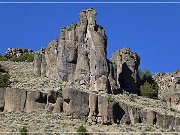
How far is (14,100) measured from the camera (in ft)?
284

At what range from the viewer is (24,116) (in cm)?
8412

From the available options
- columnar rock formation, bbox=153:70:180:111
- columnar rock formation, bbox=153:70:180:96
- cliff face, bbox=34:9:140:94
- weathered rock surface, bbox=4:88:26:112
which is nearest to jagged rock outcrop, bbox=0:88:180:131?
weathered rock surface, bbox=4:88:26:112

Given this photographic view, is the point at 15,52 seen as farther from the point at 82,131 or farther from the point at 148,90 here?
the point at 82,131

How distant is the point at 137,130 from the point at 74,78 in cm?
2745

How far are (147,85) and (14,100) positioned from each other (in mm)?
44627

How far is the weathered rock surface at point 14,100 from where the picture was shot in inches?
3396

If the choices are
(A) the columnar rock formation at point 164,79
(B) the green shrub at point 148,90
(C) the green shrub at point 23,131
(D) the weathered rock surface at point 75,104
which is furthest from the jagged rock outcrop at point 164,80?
(C) the green shrub at point 23,131

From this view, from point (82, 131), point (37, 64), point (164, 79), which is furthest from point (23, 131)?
point (164, 79)

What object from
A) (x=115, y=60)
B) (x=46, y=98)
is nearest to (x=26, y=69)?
(x=115, y=60)

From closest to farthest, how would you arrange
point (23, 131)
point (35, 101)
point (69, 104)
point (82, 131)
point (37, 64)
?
1. point (23, 131)
2. point (82, 131)
3. point (69, 104)
4. point (35, 101)
5. point (37, 64)

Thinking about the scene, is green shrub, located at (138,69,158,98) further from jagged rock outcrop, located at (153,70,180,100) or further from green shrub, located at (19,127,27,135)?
green shrub, located at (19,127,27,135)

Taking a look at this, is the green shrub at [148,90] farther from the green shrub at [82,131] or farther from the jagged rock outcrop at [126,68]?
the green shrub at [82,131]

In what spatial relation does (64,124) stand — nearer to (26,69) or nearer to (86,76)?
(86,76)

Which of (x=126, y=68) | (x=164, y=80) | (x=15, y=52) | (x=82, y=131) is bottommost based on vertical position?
(x=82, y=131)
